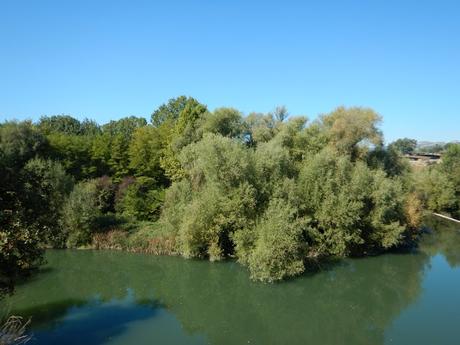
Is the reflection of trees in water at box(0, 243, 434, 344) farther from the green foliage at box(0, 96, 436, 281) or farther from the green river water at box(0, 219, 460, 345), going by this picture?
the green foliage at box(0, 96, 436, 281)

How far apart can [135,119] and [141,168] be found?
39.0 m

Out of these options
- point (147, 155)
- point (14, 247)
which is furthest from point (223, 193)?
point (147, 155)

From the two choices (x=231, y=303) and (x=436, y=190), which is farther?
(x=436, y=190)

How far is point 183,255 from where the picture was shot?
2822cm

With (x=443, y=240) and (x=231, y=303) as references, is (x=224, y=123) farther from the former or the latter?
(x=443, y=240)

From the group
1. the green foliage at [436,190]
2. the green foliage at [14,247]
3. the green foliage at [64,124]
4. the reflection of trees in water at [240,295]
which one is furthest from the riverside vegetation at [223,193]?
the green foliage at [64,124]

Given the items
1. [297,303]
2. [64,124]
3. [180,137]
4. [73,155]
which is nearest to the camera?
[297,303]

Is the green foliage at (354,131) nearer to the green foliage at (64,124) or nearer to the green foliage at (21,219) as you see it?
the green foliage at (21,219)

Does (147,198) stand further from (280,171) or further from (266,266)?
(266,266)

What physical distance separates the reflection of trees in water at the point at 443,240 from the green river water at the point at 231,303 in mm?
1957

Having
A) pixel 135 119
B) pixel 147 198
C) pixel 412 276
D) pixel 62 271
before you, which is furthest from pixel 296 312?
pixel 135 119

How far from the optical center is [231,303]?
21.2 metres

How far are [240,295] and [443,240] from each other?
79.1 ft

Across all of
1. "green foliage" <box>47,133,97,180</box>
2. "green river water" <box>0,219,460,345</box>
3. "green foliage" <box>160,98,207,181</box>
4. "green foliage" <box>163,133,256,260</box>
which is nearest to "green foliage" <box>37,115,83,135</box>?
"green foliage" <box>47,133,97,180</box>
